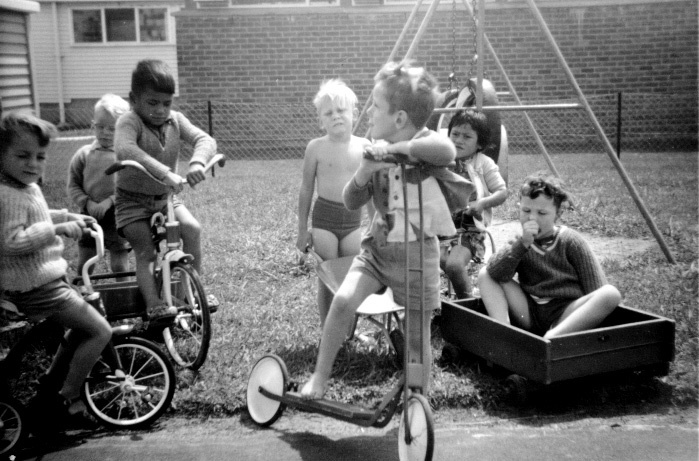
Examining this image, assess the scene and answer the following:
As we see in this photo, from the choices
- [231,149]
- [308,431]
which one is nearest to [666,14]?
[231,149]

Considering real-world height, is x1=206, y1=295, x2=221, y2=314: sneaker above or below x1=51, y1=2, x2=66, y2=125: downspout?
below

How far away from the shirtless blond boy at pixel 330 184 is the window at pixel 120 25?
19583 millimetres

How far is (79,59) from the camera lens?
2309cm

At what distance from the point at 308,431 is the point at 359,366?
0.76 m

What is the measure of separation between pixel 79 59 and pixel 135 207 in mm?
20144

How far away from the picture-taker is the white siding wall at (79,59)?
22.8 metres

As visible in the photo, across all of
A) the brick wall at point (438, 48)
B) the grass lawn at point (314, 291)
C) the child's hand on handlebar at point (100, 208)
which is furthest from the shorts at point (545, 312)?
the brick wall at point (438, 48)

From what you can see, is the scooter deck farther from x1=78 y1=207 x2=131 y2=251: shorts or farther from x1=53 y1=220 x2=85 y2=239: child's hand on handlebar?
x1=78 y1=207 x2=131 y2=251: shorts

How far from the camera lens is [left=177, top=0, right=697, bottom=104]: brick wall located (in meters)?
14.8

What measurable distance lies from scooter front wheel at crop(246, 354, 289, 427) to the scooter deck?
0.47ft

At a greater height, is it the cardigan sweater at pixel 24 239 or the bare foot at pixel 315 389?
the cardigan sweater at pixel 24 239

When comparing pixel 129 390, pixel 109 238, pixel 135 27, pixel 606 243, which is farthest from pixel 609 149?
pixel 135 27

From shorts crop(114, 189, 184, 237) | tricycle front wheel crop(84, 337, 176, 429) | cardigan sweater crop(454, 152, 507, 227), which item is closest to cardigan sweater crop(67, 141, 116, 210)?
shorts crop(114, 189, 184, 237)

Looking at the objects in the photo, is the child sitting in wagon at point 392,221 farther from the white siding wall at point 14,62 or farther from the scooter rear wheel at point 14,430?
the white siding wall at point 14,62
